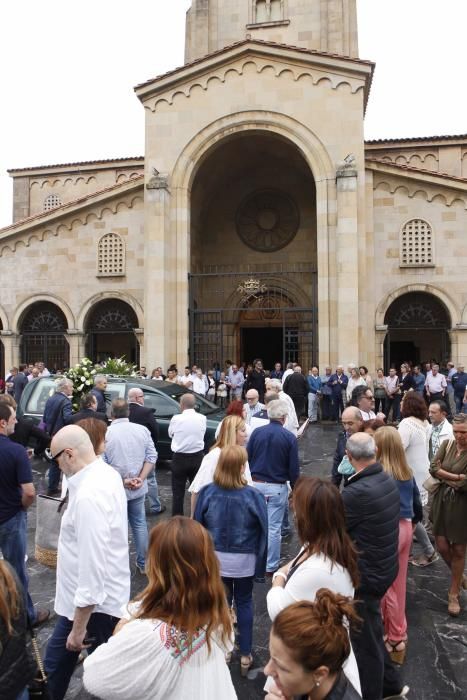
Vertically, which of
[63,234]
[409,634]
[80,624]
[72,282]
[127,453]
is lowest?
[409,634]

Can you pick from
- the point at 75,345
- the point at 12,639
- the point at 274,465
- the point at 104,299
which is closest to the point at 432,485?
the point at 274,465

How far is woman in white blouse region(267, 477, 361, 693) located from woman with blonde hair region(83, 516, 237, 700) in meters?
0.70

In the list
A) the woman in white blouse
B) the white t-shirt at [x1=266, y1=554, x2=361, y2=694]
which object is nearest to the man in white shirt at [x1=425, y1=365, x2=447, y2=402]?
the woman in white blouse

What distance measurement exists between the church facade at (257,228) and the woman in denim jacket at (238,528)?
12501mm

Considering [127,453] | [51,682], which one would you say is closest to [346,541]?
[51,682]

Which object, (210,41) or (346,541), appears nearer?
(346,541)

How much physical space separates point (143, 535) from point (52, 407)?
3.45 m

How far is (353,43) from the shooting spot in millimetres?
21172

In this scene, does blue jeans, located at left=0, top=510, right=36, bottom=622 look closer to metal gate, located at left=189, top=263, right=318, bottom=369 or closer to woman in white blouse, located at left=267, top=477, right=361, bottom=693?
woman in white blouse, located at left=267, top=477, right=361, bottom=693

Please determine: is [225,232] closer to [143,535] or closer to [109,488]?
[143,535]

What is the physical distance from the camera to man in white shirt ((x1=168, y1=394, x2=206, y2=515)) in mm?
6426

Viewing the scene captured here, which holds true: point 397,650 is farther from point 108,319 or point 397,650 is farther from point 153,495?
point 108,319

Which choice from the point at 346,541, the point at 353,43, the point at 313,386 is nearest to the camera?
the point at 346,541

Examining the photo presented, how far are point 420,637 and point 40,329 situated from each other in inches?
719
